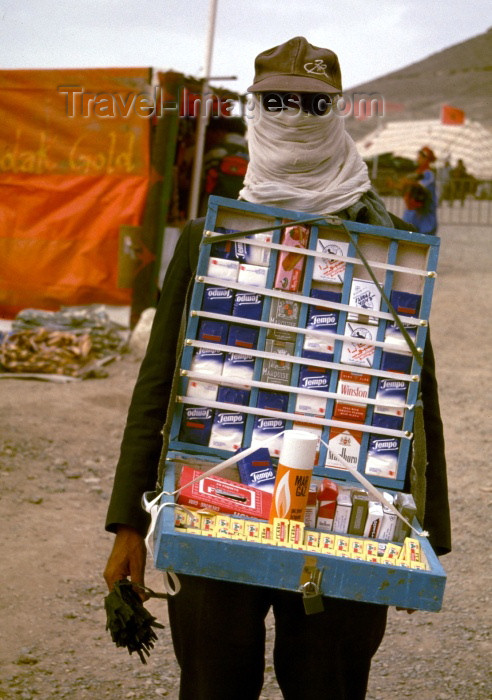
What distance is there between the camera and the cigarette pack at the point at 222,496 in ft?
5.85

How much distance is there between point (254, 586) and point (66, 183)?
24.7 feet

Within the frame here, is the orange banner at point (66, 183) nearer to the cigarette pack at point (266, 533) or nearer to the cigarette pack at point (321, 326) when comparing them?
the cigarette pack at point (321, 326)

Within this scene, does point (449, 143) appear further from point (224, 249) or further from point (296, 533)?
point (296, 533)

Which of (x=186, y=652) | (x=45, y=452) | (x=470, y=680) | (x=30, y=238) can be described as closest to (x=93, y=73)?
(x=30, y=238)

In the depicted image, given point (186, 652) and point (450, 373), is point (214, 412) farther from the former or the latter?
point (450, 373)

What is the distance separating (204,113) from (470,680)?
6623 mm

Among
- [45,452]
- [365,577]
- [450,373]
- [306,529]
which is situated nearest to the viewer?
[365,577]

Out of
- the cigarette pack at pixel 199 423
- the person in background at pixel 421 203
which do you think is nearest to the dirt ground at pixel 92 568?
the cigarette pack at pixel 199 423

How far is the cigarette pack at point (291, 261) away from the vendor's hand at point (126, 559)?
68 cm

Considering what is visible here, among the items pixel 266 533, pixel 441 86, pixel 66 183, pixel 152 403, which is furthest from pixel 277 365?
pixel 441 86

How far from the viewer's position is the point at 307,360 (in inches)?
76.6

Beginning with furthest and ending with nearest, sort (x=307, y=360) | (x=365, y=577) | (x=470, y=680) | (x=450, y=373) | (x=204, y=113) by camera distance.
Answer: (x=204, y=113) < (x=450, y=373) < (x=470, y=680) < (x=307, y=360) < (x=365, y=577)

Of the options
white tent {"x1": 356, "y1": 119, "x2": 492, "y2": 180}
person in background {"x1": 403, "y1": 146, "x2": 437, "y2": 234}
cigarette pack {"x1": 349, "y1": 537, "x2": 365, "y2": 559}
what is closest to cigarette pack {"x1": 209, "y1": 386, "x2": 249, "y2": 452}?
cigarette pack {"x1": 349, "y1": 537, "x2": 365, "y2": 559}

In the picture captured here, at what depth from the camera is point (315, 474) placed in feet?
6.36
